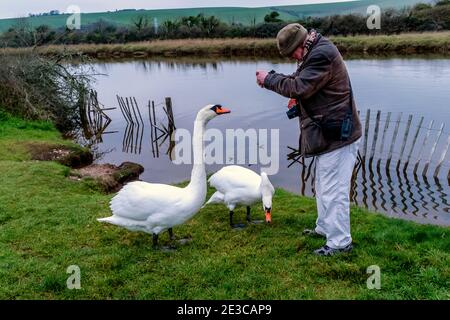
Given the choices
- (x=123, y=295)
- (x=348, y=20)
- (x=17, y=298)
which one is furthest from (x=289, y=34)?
(x=348, y=20)

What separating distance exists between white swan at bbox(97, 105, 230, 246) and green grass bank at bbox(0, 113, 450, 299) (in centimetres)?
53

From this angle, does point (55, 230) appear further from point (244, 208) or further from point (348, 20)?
point (348, 20)

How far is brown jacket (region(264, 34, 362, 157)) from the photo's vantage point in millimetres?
5898

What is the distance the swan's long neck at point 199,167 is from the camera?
6690 mm

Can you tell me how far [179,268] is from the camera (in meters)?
6.40

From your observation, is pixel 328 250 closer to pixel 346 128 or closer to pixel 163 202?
pixel 346 128

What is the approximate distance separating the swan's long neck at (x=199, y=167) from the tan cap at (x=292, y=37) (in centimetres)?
171

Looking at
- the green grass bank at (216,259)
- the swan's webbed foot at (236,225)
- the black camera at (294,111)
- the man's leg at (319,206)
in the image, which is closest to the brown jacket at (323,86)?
the black camera at (294,111)

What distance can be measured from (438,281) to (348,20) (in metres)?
60.5

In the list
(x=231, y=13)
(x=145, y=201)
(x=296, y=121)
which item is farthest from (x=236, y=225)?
(x=231, y=13)

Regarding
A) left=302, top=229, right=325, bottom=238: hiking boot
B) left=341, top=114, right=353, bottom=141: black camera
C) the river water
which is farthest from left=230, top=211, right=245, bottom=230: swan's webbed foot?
the river water

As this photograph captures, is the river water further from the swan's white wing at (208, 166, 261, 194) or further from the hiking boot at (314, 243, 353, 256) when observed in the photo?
the hiking boot at (314, 243, 353, 256)

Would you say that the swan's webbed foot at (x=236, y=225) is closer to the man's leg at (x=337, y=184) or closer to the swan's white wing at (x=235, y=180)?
the swan's white wing at (x=235, y=180)

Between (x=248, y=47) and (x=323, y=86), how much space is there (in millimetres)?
54539
